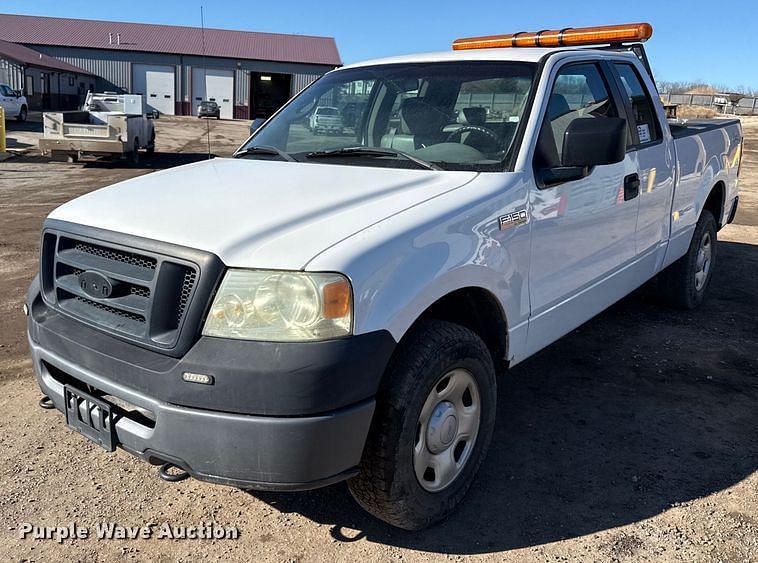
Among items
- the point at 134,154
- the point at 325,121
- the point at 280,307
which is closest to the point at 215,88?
the point at 134,154

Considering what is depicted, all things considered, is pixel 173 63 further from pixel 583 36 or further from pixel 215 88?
pixel 583 36

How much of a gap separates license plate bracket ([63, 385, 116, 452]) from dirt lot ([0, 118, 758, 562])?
0.48 meters

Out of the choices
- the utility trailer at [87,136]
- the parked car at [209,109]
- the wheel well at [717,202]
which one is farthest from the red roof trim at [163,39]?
the wheel well at [717,202]

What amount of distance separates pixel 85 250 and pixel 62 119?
15005mm

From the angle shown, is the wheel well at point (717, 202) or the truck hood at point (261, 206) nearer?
the truck hood at point (261, 206)

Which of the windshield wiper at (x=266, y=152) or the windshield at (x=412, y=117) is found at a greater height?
the windshield at (x=412, y=117)

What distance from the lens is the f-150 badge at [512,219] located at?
9.53 ft

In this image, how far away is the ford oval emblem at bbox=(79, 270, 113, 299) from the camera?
2.52m

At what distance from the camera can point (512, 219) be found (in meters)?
2.97

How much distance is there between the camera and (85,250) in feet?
8.89

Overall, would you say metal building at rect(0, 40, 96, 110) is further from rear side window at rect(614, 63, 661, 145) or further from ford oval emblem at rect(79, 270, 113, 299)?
ford oval emblem at rect(79, 270, 113, 299)

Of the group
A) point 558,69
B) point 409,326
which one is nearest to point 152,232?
point 409,326

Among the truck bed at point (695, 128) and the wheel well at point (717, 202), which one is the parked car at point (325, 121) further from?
the wheel well at point (717, 202)

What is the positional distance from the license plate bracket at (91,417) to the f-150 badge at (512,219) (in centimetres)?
170
